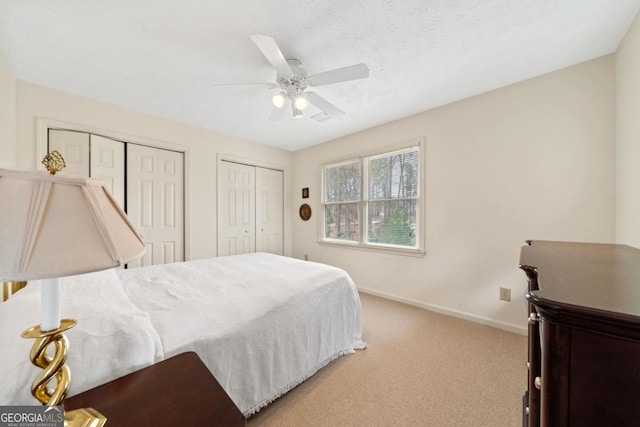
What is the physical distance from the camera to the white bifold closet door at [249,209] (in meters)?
3.68

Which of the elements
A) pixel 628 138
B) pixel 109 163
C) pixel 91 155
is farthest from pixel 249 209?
pixel 628 138

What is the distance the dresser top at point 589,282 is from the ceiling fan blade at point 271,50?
173 centimetres

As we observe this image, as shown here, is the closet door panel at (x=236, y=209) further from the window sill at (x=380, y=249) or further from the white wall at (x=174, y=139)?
the window sill at (x=380, y=249)

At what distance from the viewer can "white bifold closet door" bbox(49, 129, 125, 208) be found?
2428 millimetres

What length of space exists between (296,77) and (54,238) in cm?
190

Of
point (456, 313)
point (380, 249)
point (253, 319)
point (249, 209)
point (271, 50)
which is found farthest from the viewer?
point (249, 209)

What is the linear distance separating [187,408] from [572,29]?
9.97 feet

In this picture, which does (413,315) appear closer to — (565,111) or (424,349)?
(424,349)

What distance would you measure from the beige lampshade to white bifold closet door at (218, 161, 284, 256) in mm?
3303

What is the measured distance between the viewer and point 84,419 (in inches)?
21.7

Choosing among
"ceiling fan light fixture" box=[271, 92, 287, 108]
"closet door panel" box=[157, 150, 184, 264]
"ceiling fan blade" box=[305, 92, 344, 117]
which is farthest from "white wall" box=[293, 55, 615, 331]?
"closet door panel" box=[157, 150, 184, 264]

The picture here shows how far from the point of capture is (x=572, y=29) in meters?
1.62

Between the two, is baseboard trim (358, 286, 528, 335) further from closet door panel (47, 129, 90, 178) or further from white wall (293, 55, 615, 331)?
closet door panel (47, 129, 90, 178)

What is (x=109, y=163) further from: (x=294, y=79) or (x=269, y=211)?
(x=294, y=79)
